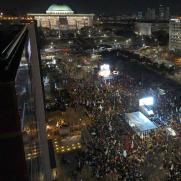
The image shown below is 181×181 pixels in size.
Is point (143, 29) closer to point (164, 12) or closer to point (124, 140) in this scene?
point (124, 140)

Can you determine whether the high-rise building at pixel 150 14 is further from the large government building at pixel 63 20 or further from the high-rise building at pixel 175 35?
the high-rise building at pixel 175 35

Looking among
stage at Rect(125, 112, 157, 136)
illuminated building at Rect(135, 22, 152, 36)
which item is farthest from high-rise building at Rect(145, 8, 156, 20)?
stage at Rect(125, 112, 157, 136)

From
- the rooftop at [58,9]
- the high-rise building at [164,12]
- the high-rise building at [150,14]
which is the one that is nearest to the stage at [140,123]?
the rooftop at [58,9]

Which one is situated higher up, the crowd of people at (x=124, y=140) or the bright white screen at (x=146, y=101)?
the bright white screen at (x=146, y=101)

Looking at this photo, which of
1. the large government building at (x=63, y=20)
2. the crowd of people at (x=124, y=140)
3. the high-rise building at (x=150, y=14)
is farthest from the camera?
the high-rise building at (x=150, y=14)

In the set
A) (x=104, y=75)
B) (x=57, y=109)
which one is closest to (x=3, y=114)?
(x=57, y=109)

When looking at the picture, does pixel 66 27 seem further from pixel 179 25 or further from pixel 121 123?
pixel 121 123

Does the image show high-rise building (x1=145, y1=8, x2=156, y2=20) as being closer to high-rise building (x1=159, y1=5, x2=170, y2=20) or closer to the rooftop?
high-rise building (x1=159, y1=5, x2=170, y2=20)
